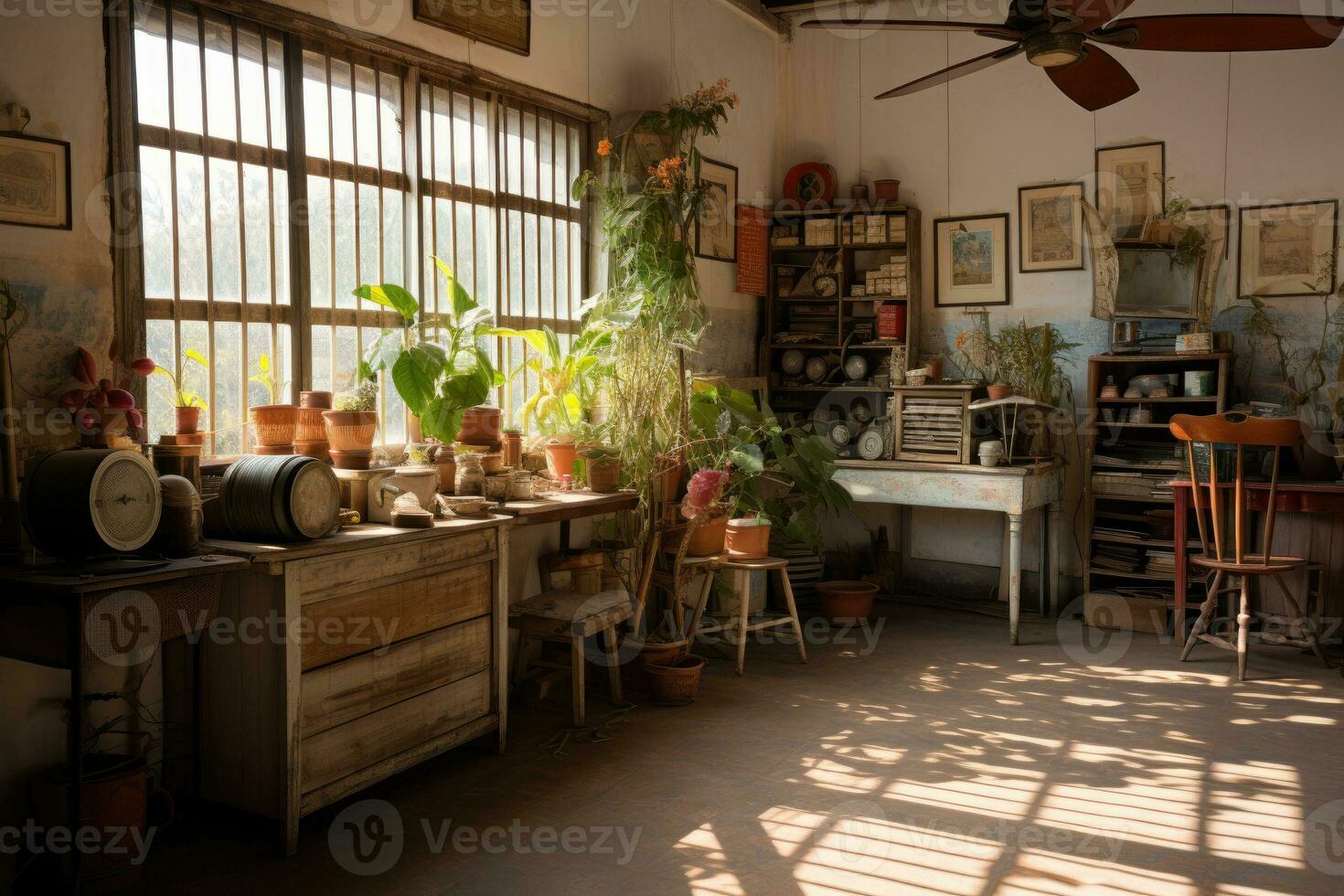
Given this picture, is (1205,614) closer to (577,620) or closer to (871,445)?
(871,445)

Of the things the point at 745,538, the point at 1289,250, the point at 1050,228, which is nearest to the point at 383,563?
the point at 745,538

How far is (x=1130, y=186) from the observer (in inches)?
254

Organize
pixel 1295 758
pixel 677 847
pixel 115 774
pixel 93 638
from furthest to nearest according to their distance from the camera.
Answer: pixel 1295 758 → pixel 677 847 → pixel 115 774 → pixel 93 638

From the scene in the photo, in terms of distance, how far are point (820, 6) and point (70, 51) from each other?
17.7 feet

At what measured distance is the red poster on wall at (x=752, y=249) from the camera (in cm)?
692

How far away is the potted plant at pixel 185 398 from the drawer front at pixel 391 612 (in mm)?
818

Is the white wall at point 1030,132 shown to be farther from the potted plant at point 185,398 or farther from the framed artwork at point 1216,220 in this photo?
the potted plant at point 185,398

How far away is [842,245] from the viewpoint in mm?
7043

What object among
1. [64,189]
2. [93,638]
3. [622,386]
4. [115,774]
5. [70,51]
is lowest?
[115,774]

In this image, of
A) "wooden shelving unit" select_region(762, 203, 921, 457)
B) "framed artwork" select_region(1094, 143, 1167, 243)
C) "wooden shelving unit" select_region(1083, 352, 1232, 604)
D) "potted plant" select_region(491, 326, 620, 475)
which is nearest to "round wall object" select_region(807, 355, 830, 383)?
"wooden shelving unit" select_region(762, 203, 921, 457)

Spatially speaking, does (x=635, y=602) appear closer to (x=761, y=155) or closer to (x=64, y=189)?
(x=64, y=189)

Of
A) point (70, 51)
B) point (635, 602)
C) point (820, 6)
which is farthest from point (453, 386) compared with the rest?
point (820, 6)

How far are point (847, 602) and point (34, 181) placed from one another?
482 centimetres

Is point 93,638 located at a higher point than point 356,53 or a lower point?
lower
